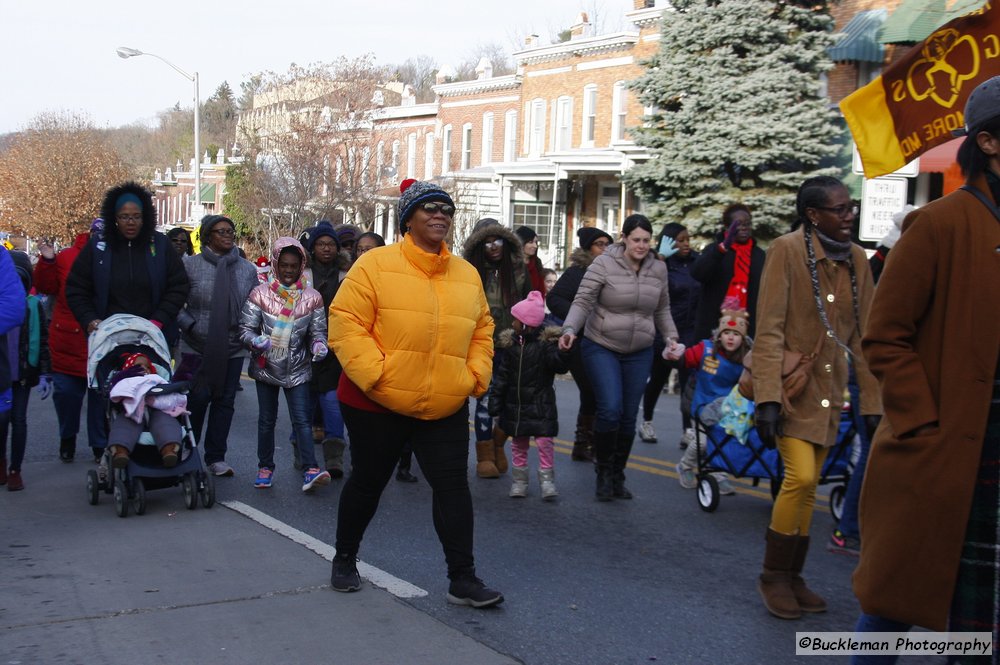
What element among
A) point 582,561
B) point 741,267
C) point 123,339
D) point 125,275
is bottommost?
point 582,561

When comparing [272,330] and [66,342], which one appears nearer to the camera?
[272,330]

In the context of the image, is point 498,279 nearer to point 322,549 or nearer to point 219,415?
point 219,415

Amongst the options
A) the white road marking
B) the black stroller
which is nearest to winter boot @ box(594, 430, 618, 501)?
the white road marking

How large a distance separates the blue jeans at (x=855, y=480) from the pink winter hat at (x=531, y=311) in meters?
2.48

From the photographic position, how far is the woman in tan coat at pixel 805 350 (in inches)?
212

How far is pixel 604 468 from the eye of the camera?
8203 millimetres

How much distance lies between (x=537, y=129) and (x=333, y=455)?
3304 centimetres

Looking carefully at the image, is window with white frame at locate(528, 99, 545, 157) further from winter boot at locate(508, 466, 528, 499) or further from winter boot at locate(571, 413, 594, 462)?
winter boot at locate(508, 466, 528, 499)

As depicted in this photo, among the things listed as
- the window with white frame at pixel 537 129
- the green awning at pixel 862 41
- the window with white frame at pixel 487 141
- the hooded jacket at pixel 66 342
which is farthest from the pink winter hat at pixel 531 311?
the window with white frame at pixel 487 141

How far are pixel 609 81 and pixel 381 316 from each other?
32398 millimetres

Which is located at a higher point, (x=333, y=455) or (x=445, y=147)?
(x=445, y=147)

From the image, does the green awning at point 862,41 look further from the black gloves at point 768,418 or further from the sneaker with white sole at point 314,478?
the black gloves at point 768,418

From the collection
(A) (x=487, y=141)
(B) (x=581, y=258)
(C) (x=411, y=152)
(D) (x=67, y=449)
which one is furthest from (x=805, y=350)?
(C) (x=411, y=152)

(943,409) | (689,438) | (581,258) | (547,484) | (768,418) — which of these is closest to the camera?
(943,409)
